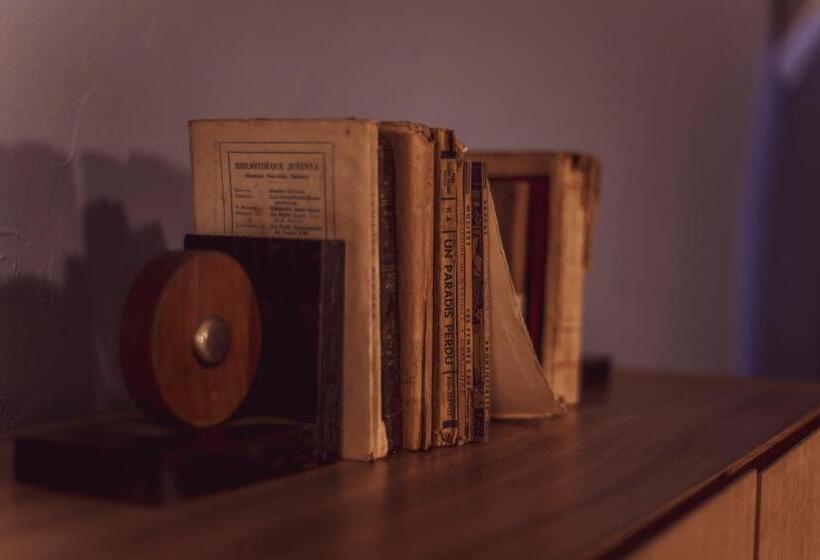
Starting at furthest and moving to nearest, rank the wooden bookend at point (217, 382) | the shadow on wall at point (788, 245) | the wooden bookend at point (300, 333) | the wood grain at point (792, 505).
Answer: the shadow on wall at point (788, 245)
the wood grain at point (792, 505)
the wooden bookend at point (300, 333)
the wooden bookend at point (217, 382)

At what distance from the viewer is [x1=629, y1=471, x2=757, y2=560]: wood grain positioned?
2.52 ft

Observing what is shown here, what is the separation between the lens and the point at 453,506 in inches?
31.9

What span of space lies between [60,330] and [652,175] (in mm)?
1420

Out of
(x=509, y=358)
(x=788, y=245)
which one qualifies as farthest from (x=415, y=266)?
(x=788, y=245)

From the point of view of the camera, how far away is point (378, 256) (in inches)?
37.9

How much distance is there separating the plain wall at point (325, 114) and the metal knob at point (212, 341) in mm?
245

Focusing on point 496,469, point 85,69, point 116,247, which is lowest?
point 496,469

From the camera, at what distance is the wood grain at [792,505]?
3.35 ft

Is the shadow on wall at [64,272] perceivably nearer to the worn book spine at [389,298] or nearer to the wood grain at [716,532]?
the worn book spine at [389,298]

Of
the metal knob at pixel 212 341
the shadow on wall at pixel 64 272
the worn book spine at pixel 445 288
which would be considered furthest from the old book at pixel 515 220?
the metal knob at pixel 212 341

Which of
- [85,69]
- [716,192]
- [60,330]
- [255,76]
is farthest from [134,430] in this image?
[716,192]

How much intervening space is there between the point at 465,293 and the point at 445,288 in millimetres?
23

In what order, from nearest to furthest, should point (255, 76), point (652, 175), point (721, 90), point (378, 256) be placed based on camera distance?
point (378, 256), point (255, 76), point (652, 175), point (721, 90)

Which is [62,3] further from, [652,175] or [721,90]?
[721,90]
